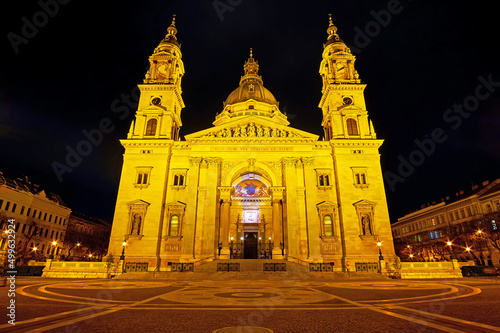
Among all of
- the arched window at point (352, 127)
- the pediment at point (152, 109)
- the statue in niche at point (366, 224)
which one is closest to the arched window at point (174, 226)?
the pediment at point (152, 109)

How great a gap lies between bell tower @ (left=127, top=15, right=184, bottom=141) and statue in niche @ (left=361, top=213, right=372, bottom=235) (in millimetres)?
26858

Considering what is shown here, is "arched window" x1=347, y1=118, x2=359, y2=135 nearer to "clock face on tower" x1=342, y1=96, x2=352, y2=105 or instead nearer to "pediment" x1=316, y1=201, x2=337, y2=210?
"clock face on tower" x1=342, y1=96, x2=352, y2=105

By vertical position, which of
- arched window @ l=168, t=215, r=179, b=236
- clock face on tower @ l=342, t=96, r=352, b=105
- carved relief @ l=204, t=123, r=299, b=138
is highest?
clock face on tower @ l=342, t=96, r=352, b=105

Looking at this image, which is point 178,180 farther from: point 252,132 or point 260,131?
point 260,131

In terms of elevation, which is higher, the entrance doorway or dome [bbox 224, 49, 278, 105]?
dome [bbox 224, 49, 278, 105]

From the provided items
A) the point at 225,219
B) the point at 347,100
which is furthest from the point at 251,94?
the point at 225,219

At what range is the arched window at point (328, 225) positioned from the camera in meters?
33.2

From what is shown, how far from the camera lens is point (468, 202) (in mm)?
53062

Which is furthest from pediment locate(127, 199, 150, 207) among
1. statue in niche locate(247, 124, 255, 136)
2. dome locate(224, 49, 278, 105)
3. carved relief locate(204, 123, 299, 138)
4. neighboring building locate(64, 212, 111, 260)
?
neighboring building locate(64, 212, 111, 260)

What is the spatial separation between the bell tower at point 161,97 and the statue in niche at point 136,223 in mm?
10772

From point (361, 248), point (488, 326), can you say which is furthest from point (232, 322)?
point (361, 248)

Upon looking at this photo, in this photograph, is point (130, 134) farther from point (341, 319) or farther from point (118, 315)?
point (341, 319)

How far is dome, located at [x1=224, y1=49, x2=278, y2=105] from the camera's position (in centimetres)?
5455

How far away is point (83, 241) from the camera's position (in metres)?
61.8
